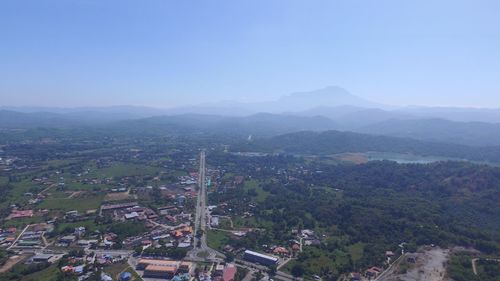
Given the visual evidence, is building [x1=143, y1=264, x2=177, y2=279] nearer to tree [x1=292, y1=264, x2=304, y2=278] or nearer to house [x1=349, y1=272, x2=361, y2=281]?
tree [x1=292, y1=264, x2=304, y2=278]

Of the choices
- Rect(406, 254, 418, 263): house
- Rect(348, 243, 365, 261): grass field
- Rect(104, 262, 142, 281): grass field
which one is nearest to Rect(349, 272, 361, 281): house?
Rect(348, 243, 365, 261): grass field

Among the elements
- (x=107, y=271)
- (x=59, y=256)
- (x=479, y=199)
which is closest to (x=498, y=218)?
(x=479, y=199)

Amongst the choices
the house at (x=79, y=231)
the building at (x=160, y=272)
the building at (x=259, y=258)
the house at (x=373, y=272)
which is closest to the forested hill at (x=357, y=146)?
the house at (x=79, y=231)

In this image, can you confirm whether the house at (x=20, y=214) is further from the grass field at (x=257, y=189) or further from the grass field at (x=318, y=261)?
the grass field at (x=318, y=261)

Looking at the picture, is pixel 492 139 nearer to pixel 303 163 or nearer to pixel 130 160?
pixel 303 163

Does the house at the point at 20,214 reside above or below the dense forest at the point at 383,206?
below

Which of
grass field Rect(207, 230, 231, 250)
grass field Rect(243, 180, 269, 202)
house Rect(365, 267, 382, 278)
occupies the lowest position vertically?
house Rect(365, 267, 382, 278)

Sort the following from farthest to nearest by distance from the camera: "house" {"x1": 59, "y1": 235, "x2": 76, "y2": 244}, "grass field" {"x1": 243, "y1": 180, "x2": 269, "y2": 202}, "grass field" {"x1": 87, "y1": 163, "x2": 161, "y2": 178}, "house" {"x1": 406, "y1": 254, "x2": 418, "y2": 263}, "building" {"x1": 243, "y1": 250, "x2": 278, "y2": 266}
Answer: "grass field" {"x1": 87, "y1": 163, "x2": 161, "y2": 178}, "grass field" {"x1": 243, "y1": 180, "x2": 269, "y2": 202}, "house" {"x1": 59, "y1": 235, "x2": 76, "y2": 244}, "house" {"x1": 406, "y1": 254, "x2": 418, "y2": 263}, "building" {"x1": 243, "y1": 250, "x2": 278, "y2": 266}
